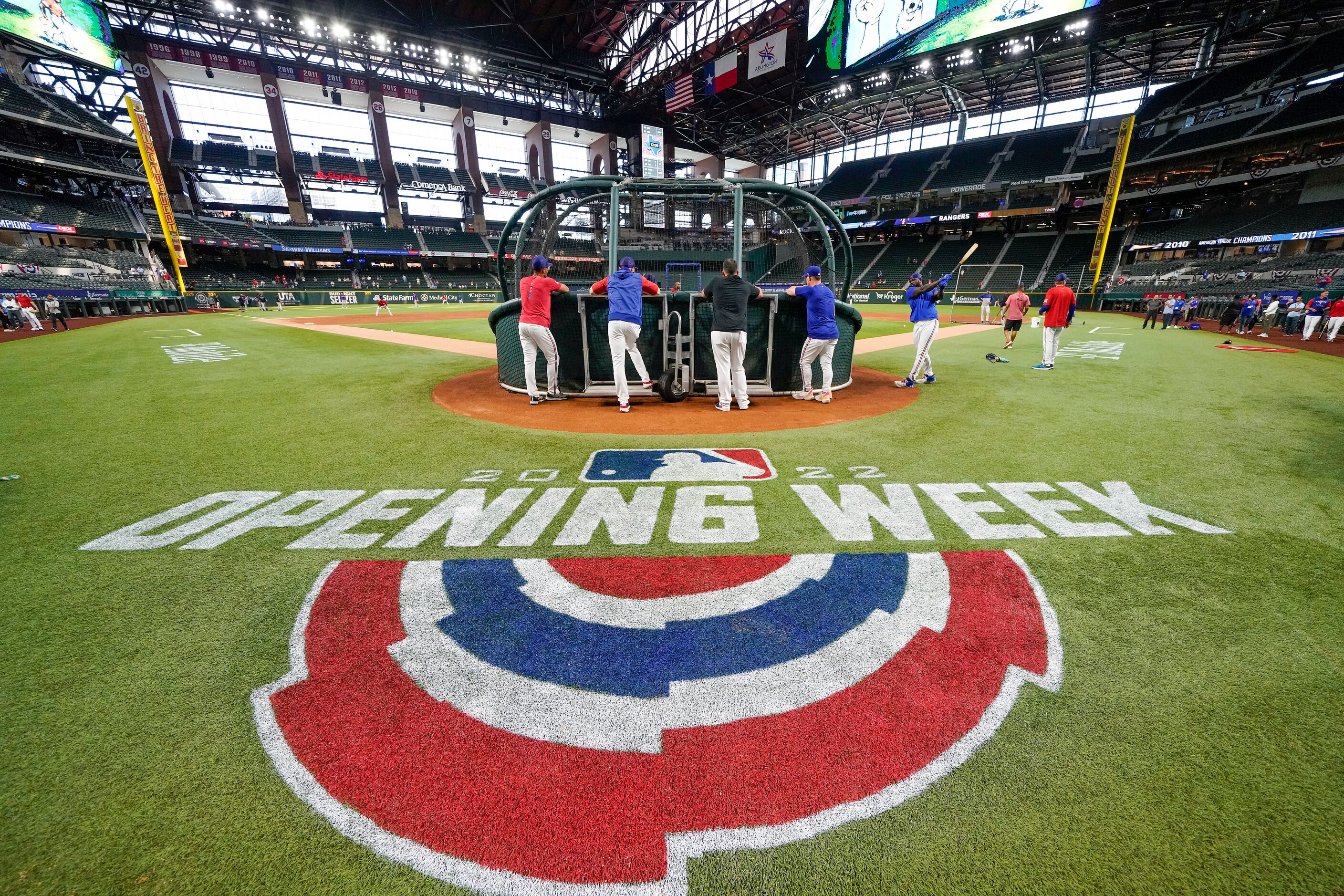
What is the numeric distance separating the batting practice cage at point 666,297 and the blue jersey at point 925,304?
1.11m

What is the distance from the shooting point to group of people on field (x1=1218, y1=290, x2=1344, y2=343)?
1585cm

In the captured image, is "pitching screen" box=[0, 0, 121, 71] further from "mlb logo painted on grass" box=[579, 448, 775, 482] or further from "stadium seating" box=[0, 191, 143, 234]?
"mlb logo painted on grass" box=[579, 448, 775, 482]

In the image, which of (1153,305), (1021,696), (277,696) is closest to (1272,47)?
(1153,305)

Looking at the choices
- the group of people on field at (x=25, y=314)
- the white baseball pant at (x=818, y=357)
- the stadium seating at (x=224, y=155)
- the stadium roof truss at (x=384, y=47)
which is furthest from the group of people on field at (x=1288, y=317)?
the stadium seating at (x=224, y=155)

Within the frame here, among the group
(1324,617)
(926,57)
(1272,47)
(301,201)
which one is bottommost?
(1324,617)

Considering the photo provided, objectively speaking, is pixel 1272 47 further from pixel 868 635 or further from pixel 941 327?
pixel 868 635

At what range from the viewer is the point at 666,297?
709 cm

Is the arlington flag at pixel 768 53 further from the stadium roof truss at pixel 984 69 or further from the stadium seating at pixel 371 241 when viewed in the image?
the stadium seating at pixel 371 241

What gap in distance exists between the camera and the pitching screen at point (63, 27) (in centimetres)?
2938

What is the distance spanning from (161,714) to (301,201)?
58562mm

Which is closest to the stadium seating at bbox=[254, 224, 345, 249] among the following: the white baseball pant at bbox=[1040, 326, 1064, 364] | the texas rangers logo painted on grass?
the white baseball pant at bbox=[1040, 326, 1064, 364]

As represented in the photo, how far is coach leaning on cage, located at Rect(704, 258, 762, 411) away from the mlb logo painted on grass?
1835 millimetres

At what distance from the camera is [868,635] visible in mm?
2344

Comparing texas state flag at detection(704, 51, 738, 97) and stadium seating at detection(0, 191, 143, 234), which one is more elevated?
texas state flag at detection(704, 51, 738, 97)
